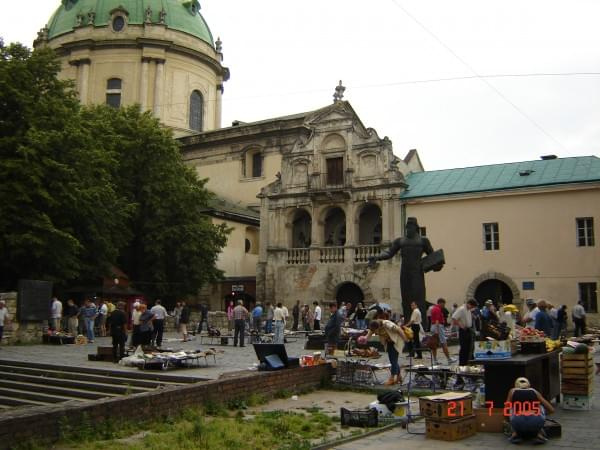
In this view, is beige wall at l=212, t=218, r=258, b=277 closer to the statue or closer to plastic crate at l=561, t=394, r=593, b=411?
the statue

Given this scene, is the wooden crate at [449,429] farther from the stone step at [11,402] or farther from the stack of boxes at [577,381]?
the stone step at [11,402]

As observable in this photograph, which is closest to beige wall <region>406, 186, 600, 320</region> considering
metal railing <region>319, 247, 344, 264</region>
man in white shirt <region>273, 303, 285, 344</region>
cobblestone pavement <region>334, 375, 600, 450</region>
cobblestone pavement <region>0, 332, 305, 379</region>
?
metal railing <region>319, 247, 344, 264</region>

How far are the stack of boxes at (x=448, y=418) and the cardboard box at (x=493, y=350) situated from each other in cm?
104

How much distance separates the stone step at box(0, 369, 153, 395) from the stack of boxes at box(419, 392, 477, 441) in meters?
6.47

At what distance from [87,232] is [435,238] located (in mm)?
18115

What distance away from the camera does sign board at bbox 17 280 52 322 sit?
24.2 m

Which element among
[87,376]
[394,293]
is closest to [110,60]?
[394,293]

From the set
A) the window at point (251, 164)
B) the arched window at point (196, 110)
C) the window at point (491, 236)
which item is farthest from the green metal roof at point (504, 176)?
the arched window at point (196, 110)

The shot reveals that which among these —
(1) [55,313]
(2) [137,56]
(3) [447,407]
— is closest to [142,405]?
(3) [447,407]

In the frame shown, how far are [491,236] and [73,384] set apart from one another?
2552cm

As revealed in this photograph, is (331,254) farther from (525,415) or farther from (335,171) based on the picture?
(525,415)

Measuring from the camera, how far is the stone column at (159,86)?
5428cm

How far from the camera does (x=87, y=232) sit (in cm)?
3061

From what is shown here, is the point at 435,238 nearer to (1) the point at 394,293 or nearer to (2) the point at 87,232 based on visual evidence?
(1) the point at 394,293
